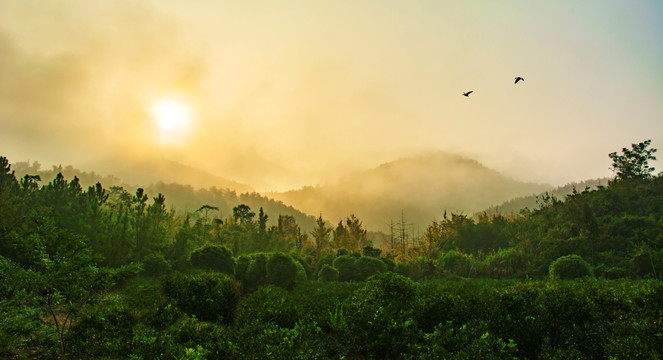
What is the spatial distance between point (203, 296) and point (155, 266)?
41.7 ft

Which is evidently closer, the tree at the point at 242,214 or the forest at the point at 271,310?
the forest at the point at 271,310

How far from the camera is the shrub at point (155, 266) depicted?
22.7m

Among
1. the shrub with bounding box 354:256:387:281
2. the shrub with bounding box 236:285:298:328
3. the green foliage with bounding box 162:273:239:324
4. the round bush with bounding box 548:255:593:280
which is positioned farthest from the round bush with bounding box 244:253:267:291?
the round bush with bounding box 548:255:593:280

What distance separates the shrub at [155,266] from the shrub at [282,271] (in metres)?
8.11

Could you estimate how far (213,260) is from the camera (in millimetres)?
22203

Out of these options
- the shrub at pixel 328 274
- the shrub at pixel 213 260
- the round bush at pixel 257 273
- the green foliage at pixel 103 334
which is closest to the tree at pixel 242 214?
the shrub at pixel 213 260

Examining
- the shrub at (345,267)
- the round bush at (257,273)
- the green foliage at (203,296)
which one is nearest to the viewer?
the green foliage at (203,296)

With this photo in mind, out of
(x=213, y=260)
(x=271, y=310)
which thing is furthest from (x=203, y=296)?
(x=213, y=260)

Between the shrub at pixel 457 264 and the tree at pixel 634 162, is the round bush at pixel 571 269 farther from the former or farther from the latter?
the tree at pixel 634 162

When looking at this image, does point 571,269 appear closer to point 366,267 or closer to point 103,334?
point 366,267

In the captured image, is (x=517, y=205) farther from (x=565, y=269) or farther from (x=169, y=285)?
(x=169, y=285)

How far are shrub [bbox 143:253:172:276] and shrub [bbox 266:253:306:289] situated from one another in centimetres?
811

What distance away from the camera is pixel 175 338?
26.6 ft

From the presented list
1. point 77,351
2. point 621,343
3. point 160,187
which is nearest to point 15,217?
point 77,351
